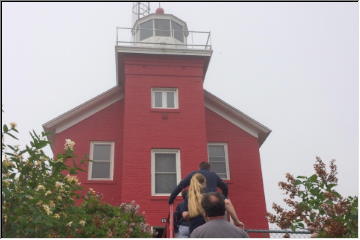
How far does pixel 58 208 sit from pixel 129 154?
8.50 meters

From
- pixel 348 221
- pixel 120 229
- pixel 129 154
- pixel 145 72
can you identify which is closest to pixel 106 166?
pixel 129 154

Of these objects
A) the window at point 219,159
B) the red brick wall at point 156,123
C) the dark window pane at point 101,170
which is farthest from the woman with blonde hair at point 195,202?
the window at point 219,159

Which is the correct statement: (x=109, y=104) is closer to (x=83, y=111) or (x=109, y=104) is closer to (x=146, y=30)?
(x=83, y=111)

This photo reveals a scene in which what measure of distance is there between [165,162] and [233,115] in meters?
4.04

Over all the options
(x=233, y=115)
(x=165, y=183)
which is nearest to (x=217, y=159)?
(x=233, y=115)

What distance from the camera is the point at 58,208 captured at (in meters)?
5.90

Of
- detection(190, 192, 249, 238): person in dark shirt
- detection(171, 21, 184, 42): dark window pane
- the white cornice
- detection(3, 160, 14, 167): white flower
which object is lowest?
detection(190, 192, 249, 238): person in dark shirt

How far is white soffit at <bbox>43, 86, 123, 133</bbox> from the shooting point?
1605 cm

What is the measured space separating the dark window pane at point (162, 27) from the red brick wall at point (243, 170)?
4170mm

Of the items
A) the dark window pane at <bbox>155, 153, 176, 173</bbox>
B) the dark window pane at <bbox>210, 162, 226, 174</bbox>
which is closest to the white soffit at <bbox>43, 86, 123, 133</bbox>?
the dark window pane at <bbox>155, 153, 176, 173</bbox>

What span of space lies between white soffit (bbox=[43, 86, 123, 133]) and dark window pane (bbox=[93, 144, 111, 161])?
4.36ft

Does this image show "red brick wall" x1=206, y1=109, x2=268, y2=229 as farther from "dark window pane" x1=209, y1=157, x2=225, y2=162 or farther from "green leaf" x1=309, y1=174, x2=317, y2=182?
"green leaf" x1=309, y1=174, x2=317, y2=182

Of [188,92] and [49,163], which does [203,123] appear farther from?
[49,163]

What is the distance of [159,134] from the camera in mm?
14945
